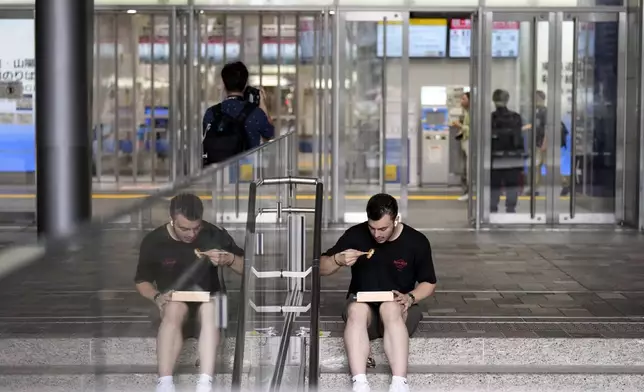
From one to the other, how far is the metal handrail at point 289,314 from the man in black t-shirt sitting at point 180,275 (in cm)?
52

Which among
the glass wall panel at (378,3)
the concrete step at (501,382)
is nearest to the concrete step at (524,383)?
the concrete step at (501,382)

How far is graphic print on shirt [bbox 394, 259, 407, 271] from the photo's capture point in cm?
630

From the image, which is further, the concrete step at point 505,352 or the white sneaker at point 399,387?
the concrete step at point 505,352

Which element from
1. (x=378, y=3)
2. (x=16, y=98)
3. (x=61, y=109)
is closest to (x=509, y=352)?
(x=61, y=109)

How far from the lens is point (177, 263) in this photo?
2.60 m

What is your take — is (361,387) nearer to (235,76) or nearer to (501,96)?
(235,76)

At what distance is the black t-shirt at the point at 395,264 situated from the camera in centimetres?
629

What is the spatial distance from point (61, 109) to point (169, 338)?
540 cm

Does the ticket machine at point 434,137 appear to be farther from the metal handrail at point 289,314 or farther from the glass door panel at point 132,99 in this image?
the metal handrail at point 289,314

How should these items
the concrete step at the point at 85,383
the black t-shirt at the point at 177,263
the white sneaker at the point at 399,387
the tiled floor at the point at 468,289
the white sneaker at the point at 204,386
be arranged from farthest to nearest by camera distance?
the white sneaker at the point at 399,387, the white sneaker at the point at 204,386, the black t-shirt at the point at 177,263, the tiled floor at the point at 468,289, the concrete step at the point at 85,383

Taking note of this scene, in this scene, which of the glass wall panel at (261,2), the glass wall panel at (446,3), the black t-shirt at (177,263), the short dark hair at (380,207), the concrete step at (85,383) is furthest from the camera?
the glass wall panel at (261,2)

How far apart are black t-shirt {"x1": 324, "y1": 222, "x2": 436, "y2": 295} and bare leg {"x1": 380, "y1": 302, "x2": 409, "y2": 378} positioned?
0.23 m

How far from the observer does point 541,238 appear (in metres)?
11.4

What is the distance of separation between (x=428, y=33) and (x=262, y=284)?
14.9m
